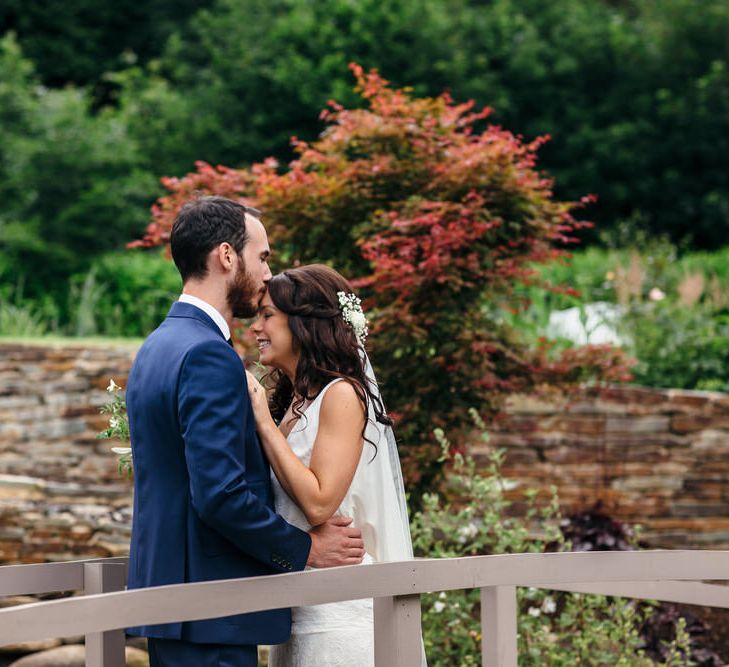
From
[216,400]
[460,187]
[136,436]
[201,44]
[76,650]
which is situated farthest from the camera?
[201,44]

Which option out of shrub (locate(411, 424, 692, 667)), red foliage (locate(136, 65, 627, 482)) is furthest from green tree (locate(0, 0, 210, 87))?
shrub (locate(411, 424, 692, 667))

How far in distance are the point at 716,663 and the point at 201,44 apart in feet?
68.6

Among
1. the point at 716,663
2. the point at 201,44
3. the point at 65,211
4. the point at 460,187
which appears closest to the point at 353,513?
the point at 460,187

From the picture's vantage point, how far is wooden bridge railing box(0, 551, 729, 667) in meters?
2.36

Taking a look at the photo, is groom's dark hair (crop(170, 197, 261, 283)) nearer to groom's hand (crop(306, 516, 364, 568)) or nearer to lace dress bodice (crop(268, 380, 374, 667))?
lace dress bodice (crop(268, 380, 374, 667))

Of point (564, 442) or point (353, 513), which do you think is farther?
point (564, 442)

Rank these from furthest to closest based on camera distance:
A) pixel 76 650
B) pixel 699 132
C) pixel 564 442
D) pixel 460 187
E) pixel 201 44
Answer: pixel 201 44
pixel 699 132
pixel 564 442
pixel 76 650
pixel 460 187

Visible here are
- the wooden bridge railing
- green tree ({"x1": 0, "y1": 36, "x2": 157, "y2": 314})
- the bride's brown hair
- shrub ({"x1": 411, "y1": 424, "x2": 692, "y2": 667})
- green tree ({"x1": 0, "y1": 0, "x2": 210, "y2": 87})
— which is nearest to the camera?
the wooden bridge railing

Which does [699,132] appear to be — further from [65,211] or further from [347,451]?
[347,451]

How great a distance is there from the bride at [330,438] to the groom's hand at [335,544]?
6 cm

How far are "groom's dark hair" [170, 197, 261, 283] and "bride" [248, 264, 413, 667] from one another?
318mm

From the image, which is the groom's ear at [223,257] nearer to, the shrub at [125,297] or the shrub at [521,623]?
the shrub at [521,623]

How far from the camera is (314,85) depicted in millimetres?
20750

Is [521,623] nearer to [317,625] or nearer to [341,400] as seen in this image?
[317,625]
